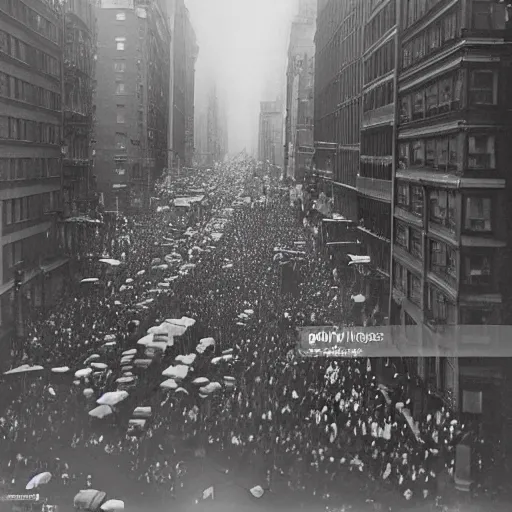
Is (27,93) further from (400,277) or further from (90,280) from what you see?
(400,277)

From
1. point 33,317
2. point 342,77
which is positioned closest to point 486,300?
point 342,77

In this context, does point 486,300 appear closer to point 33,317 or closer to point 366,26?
point 366,26

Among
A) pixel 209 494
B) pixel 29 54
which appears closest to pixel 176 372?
pixel 209 494

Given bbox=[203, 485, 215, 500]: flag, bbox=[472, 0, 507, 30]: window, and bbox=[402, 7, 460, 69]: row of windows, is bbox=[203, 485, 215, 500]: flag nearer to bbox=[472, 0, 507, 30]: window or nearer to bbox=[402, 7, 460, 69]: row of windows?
bbox=[402, 7, 460, 69]: row of windows

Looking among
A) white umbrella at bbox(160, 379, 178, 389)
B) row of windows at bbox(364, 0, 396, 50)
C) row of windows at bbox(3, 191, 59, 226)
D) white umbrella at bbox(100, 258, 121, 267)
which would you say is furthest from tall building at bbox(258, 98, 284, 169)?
white umbrella at bbox(160, 379, 178, 389)

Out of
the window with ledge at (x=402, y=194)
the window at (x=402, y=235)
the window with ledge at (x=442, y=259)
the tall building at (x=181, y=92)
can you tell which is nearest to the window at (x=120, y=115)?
the tall building at (x=181, y=92)

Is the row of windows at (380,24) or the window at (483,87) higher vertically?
the row of windows at (380,24)

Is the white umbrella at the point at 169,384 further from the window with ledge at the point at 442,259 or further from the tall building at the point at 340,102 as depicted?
the window with ledge at the point at 442,259
